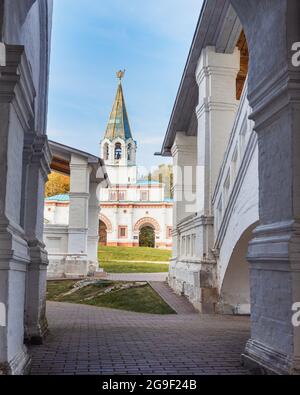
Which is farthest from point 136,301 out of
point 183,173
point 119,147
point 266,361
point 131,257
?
point 119,147

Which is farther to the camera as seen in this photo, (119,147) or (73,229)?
(119,147)

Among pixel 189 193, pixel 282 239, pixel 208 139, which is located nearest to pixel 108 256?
pixel 189 193

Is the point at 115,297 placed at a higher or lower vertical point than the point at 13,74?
lower

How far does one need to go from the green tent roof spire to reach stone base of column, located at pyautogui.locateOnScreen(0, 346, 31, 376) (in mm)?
57439

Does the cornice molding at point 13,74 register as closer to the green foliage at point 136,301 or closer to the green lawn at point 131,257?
the green foliage at point 136,301

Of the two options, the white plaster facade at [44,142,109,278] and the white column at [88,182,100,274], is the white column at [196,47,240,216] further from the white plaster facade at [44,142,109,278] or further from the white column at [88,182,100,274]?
the white column at [88,182,100,274]

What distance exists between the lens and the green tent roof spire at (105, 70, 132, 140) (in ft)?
202

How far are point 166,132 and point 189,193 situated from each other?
2.27 metres

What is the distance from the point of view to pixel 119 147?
62.3 m

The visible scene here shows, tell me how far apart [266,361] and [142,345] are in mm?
2373

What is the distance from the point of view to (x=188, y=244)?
1423 centimetres

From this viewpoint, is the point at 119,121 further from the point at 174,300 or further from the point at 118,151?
the point at 174,300
